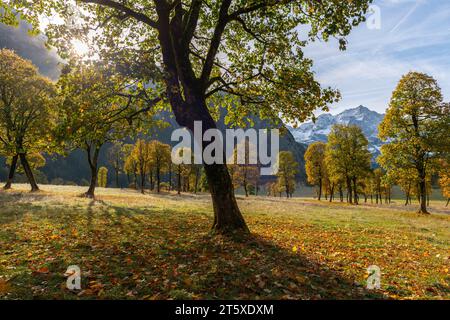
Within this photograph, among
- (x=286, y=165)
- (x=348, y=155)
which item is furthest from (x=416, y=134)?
(x=286, y=165)

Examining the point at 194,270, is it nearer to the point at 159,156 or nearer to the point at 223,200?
the point at 223,200

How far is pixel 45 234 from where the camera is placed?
13.0 meters

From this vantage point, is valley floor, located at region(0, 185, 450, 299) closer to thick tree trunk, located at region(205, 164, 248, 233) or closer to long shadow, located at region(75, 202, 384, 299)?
long shadow, located at region(75, 202, 384, 299)

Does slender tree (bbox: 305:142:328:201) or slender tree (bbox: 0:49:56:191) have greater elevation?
slender tree (bbox: 0:49:56:191)

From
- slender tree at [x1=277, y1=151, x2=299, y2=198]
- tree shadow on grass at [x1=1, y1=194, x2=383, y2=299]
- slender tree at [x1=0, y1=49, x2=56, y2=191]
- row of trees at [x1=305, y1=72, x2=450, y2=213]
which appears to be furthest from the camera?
slender tree at [x1=277, y1=151, x2=299, y2=198]

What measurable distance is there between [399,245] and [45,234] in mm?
16984

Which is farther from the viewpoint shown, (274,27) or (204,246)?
(274,27)

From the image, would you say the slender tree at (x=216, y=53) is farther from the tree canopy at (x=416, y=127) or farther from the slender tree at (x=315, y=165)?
the slender tree at (x=315, y=165)

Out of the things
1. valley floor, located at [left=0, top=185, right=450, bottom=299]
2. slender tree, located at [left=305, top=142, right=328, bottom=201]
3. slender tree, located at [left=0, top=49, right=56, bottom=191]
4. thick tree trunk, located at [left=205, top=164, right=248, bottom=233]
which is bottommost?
valley floor, located at [left=0, top=185, right=450, bottom=299]

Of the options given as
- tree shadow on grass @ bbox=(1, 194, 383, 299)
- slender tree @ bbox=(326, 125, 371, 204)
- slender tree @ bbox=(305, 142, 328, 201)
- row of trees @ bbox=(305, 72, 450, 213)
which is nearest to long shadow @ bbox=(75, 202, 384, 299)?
tree shadow on grass @ bbox=(1, 194, 383, 299)

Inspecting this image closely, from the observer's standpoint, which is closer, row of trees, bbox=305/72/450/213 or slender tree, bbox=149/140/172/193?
row of trees, bbox=305/72/450/213

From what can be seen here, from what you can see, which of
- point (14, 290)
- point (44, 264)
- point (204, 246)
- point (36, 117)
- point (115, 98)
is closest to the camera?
point (14, 290)
